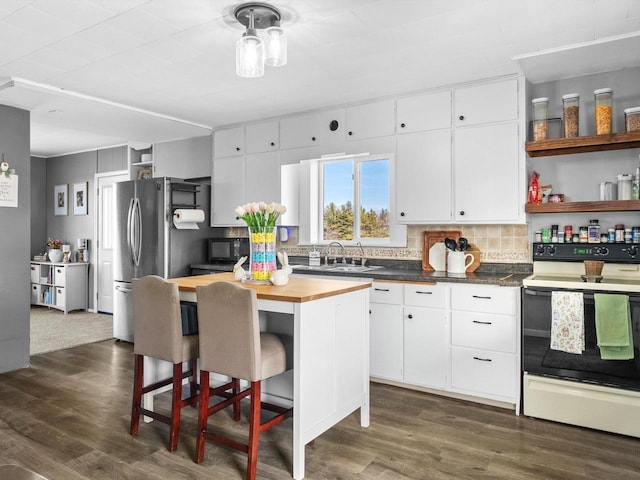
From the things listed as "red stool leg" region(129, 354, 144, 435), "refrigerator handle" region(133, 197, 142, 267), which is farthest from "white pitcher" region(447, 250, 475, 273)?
"refrigerator handle" region(133, 197, 142, 267)

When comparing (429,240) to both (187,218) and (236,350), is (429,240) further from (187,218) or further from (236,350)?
(187,218)

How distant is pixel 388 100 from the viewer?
4.09 m

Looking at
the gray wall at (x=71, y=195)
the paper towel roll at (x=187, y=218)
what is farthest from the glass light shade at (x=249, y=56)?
the gray wall at (x=71, y=195)

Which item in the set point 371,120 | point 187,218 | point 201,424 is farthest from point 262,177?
point 201,424

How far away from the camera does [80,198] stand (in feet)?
24.1

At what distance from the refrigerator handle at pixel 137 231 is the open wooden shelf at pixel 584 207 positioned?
152 inches

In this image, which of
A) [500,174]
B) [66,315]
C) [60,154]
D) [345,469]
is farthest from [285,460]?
[60,154]

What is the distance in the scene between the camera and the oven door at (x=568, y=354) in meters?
2.81

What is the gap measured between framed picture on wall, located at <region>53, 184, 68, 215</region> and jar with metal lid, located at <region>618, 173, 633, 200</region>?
7.50 metres

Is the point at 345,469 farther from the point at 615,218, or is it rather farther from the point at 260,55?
the point at 615,218

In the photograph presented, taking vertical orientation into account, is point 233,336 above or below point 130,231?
below

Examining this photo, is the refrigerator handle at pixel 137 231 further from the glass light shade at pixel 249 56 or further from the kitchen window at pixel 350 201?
the glass light shade at pixel 249 56

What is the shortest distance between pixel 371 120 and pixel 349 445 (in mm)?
2710

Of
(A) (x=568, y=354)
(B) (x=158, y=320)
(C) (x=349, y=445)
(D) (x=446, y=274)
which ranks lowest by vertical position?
(C) (x=349, y=445)
